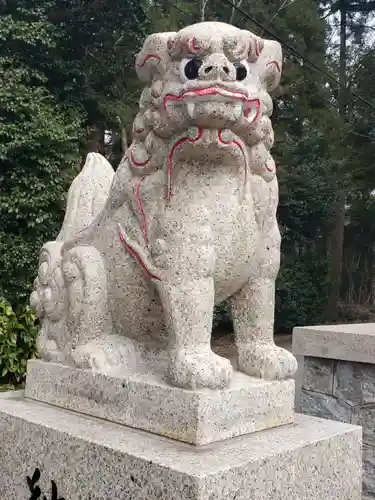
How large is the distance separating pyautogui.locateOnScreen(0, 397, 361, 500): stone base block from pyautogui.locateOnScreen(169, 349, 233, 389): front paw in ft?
0.37

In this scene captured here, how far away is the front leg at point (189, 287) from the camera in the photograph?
1706 mm

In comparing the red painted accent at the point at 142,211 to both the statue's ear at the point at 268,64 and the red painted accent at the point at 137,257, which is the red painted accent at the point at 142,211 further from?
the statue's ear at the point at 268,64

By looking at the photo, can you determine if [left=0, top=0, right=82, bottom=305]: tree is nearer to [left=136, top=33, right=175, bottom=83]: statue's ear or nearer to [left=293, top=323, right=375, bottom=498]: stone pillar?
[left=293, top=323, right=375, bottom=498]: stone pillar

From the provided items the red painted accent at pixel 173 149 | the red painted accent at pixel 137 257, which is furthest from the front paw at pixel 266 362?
the red painted accent at pixel 173 149

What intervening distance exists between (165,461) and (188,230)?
631 mm

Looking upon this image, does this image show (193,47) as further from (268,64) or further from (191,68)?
(268,64)

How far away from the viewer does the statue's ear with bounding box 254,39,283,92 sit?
1.75 metres

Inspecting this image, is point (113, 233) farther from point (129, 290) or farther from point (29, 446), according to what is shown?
point (29, 446)

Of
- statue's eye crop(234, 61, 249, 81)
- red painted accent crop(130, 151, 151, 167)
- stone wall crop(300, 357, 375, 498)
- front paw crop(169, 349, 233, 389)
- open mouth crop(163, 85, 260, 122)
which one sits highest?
statue's eye crop(234, 61, 249, 81)

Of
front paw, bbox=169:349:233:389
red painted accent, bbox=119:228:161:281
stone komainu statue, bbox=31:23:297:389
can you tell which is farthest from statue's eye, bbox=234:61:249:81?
front paw, bbox=169:349:233:389

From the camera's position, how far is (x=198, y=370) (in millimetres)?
1631

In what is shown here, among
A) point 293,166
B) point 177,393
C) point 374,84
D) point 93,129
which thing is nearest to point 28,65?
point 93,129

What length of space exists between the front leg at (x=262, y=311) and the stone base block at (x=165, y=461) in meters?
0.21

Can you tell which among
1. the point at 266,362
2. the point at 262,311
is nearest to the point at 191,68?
the point at 262,311
